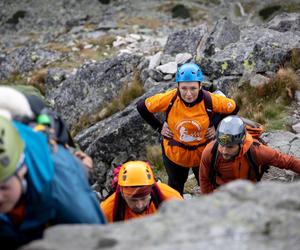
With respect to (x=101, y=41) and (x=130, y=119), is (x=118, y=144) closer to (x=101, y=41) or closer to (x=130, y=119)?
(x=130, y=119)

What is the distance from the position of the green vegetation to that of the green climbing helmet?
822cm

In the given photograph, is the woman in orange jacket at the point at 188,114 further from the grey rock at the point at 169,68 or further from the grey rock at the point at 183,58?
the grey rock at the point at 183,58

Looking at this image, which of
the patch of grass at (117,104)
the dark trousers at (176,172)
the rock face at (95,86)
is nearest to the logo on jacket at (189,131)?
the dark trousers at (176,172)

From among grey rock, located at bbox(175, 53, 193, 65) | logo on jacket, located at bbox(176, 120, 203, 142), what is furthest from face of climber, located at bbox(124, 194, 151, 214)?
grey rock, located at bbox(175, 53, 193, 65)

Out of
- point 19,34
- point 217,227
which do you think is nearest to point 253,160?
point 217,227

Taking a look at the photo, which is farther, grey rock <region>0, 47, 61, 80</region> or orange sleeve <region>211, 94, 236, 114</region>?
grey rock <region>0, 47, 61, 80</region>

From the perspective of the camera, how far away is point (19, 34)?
37.8 metres

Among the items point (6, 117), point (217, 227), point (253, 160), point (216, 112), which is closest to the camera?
point (217, 227)

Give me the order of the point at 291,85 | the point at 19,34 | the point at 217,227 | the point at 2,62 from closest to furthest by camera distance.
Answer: the point at 217,227, the point at 291,85, the point at 2,62, the point at 19,34

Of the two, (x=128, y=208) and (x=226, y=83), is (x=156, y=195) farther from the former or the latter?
(x=226, y=83)

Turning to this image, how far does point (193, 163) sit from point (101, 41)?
2189 centimetres

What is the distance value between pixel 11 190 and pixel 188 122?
4.59 metres

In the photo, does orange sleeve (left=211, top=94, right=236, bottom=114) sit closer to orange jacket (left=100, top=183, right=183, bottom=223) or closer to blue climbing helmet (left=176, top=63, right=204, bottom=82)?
blue climbing helmet (left=176, top=63, right=204, bottom=82)

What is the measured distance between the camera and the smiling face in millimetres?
6625
